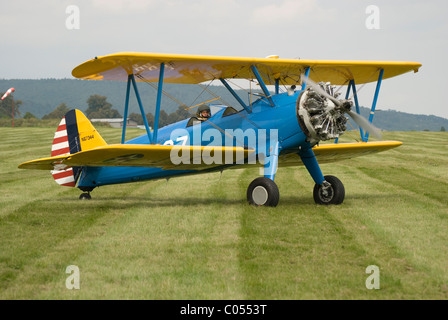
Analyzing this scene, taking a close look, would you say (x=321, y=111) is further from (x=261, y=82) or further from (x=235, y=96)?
(x=235, y=96)

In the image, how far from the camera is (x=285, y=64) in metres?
10.3

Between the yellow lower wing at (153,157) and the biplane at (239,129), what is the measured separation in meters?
0.02

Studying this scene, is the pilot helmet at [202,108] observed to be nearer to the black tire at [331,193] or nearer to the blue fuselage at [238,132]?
the blue fuselage at [238,132]

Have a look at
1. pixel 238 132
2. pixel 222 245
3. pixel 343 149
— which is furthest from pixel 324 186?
pixel 222 245

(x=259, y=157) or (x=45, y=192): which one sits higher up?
(x=259, y=157)

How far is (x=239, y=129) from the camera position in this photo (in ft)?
34.5

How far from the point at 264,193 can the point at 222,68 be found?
2586 millimetres

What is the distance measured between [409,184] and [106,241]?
9.08 meters

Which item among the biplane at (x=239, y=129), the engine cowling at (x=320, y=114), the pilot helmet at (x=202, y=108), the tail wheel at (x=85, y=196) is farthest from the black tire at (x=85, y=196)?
the engine cowling at (x=320, y=114)

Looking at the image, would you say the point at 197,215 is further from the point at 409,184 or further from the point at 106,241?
the point at 409,184

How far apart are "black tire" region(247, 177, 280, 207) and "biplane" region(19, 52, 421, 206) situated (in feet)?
0.06

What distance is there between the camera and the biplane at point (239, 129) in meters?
9.66

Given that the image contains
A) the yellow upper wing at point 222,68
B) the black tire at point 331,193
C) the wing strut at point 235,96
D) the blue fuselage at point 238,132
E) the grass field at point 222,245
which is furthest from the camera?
the wing strut at point 235,96
